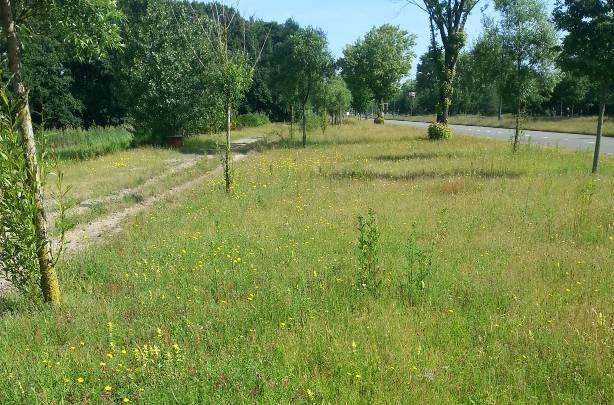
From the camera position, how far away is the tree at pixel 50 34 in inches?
191

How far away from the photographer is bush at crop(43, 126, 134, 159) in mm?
23497

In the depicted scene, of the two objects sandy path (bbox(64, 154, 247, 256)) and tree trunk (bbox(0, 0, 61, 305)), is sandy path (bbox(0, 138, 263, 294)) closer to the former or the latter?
sandy path (bbox(64, 154, 247, 256))

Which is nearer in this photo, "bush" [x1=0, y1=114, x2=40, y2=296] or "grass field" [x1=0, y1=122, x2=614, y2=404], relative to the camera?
"grass field" [x1=0, y1=122, x2=614, y2=404]

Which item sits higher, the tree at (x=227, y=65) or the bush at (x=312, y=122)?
the tree at (x=227, y=65)

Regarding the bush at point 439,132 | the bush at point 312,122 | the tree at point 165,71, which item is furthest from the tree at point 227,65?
the bush at point 312,122

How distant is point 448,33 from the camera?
88.1 feet

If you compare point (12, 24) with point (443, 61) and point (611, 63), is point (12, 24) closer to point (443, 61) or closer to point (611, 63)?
point (611, 63)

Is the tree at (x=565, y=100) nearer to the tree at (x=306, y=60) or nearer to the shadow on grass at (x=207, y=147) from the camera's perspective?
the tree at (x=306, y=60)

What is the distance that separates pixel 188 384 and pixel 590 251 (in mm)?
5839

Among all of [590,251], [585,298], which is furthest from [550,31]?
[585,298]

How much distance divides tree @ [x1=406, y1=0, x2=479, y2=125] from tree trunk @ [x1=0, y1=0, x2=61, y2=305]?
25.7m

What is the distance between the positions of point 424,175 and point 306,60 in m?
13.8

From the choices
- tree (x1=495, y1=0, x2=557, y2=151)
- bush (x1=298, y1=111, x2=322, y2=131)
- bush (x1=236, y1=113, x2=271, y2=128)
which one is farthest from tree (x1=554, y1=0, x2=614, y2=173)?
bush (x1=236, y1=113, x2=271, y2=128)

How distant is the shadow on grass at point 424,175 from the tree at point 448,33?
47.2 ft
